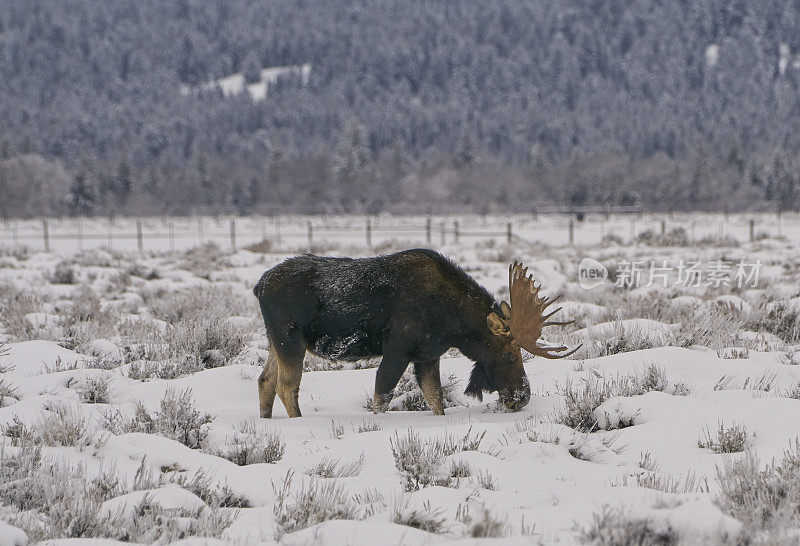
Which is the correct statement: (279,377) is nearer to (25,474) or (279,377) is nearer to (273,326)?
(273,326)

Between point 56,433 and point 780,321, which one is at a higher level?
point 56,433

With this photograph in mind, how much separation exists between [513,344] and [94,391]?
Result: 3140 millimetres

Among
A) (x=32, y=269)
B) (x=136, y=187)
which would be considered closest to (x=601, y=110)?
(x=136, y=187)

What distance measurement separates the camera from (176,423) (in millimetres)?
4617

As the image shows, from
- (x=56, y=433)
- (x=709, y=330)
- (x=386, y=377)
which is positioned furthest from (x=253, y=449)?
(x=709, y=330)

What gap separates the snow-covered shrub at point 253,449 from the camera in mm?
4211

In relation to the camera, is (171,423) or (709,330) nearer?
(171,423)

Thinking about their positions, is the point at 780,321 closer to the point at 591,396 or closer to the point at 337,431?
the point at 591,396

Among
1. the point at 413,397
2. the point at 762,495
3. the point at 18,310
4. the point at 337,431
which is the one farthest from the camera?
the point at 18,310

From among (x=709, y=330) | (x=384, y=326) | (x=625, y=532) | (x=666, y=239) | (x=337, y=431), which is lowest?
(x=666, y=239)

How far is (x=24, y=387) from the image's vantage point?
583 cm

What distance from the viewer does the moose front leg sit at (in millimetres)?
5254

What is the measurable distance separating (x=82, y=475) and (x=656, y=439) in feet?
10.1

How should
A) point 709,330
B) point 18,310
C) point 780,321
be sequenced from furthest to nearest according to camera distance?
point 18,310 < point 780,321 < point 709,330
